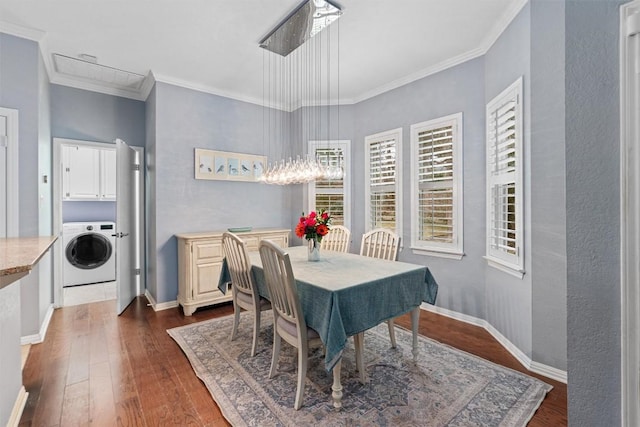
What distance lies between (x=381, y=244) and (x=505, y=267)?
108cm

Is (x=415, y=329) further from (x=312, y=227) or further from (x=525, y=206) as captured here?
(x=525, y=206)

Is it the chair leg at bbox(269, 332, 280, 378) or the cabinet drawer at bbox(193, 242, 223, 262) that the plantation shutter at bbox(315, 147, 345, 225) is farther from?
the chair leg at bbox(269, 332, 280, 378)

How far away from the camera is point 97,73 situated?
12.0 ft

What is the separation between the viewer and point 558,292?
7.12 feet

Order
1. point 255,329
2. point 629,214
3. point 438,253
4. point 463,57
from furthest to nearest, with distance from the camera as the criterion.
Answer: point 438,253
point 463,57
point 255,329
point 629,214

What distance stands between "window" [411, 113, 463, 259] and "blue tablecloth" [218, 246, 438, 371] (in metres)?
1.26

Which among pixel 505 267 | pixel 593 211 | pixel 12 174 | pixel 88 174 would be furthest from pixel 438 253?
pixel 88 174

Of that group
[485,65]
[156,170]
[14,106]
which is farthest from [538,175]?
[14,106]

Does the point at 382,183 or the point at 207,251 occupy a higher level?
the point at 382,183

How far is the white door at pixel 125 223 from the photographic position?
352cm

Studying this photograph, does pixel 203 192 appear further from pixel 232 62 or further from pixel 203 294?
pixel 232 62

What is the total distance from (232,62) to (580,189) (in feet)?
11.3

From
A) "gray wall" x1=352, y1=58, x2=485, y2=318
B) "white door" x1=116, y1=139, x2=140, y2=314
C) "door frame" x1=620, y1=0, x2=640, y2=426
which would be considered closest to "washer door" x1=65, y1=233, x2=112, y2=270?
"white door" x1=116, y1=139, x2=140, y2=314

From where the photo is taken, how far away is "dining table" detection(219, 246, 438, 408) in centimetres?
177
